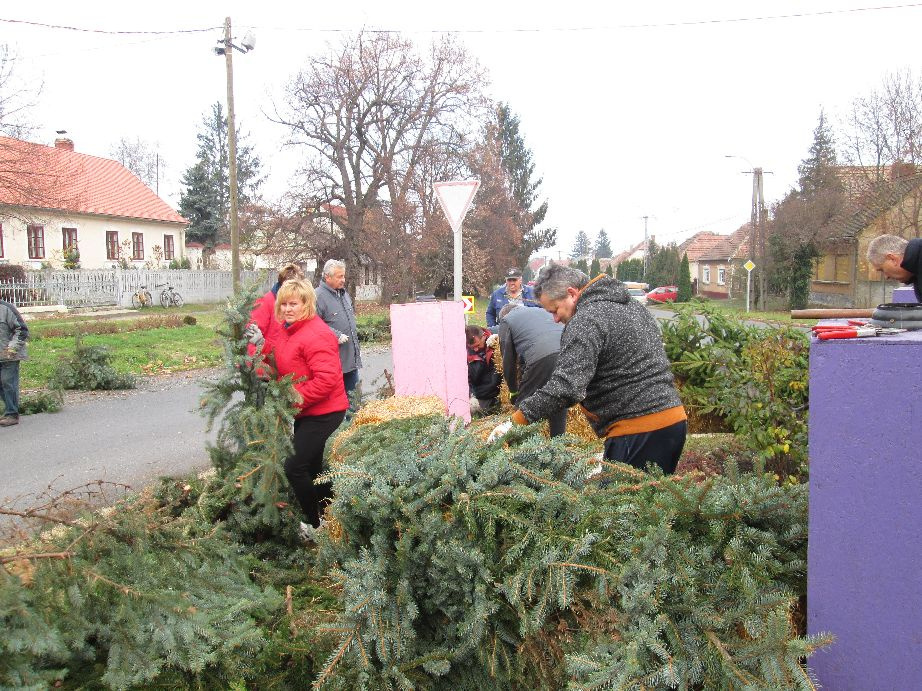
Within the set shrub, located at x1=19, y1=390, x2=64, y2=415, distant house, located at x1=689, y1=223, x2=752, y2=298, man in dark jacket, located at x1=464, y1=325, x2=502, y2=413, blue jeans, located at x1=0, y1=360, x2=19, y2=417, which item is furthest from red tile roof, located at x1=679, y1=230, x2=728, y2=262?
blue jeans, located at x1=0, y1=360, x2=19, y2=417

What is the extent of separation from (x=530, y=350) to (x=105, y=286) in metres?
31.3

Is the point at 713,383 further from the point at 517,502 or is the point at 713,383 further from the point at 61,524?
the point at 61,524

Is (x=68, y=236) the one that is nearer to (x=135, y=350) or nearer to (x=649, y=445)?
(x=135, y=350)

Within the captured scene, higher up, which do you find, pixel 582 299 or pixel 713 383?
pixel 582 299

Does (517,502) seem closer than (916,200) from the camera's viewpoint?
Yes

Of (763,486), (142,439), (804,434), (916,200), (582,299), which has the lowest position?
(142,439)

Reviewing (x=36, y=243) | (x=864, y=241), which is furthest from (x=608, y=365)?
(x=864, y=241)

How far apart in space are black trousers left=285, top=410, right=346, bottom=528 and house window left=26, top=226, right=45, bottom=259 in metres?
38.4

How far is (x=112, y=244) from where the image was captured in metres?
42.8

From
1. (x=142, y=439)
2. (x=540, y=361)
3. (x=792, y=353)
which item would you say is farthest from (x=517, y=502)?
(x=142, y=439)

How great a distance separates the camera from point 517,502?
267 cm

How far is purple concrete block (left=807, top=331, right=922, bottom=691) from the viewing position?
2004mm

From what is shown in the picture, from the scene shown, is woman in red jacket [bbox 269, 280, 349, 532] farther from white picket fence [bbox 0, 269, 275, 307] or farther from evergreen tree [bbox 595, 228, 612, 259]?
evergreen tree [bbox 595, 228, 612, 259]

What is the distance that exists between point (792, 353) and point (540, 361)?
1.89 meters
